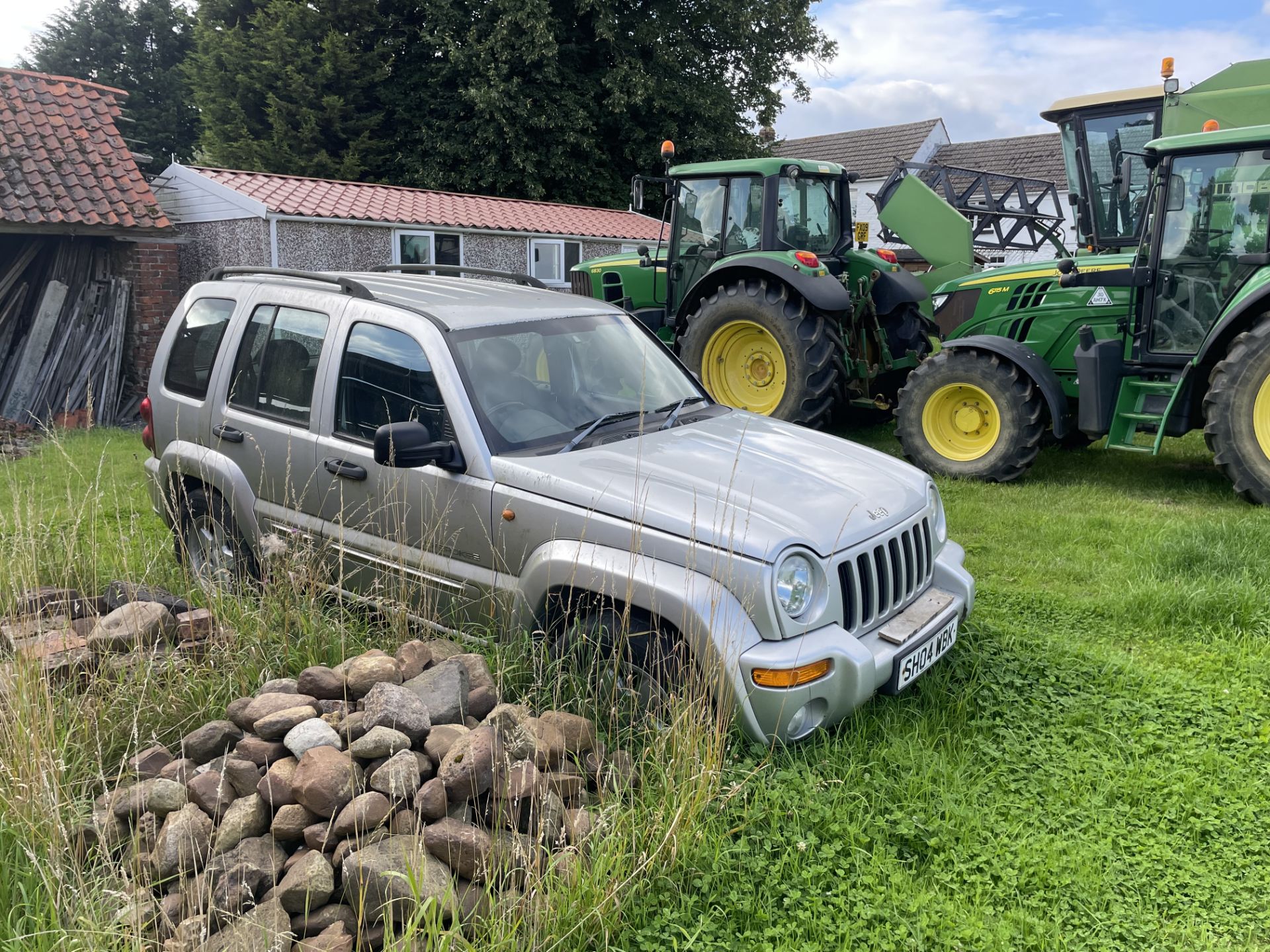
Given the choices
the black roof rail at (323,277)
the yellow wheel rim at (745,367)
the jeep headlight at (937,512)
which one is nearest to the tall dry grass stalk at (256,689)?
the black roof rail at (323,277)

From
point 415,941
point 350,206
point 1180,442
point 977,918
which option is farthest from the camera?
point 350,206

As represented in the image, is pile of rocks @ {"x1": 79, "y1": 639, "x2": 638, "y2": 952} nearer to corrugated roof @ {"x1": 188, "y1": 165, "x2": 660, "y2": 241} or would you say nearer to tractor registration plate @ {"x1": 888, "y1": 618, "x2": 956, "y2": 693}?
tractor registration plate @ {"x1": 888, "y1": 618, "x2": 956, "y2": 693}

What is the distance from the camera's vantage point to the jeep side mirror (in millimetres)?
3711

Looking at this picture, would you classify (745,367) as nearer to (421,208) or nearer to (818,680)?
(818,680)

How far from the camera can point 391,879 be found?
2.50 metres

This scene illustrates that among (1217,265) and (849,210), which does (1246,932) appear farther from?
(849,210)

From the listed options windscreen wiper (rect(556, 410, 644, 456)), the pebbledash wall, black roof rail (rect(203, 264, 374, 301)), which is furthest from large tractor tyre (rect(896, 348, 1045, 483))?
the pebbledash wall

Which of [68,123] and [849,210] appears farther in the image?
[68,123]

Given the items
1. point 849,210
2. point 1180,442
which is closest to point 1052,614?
point 1180,442

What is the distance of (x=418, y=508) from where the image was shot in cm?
403

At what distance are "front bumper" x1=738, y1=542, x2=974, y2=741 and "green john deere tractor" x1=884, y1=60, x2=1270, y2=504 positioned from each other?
449cm

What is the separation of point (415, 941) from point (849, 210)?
911cm

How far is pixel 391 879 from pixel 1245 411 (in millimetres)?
6368

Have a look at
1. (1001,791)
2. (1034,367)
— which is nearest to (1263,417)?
(1034,367)
